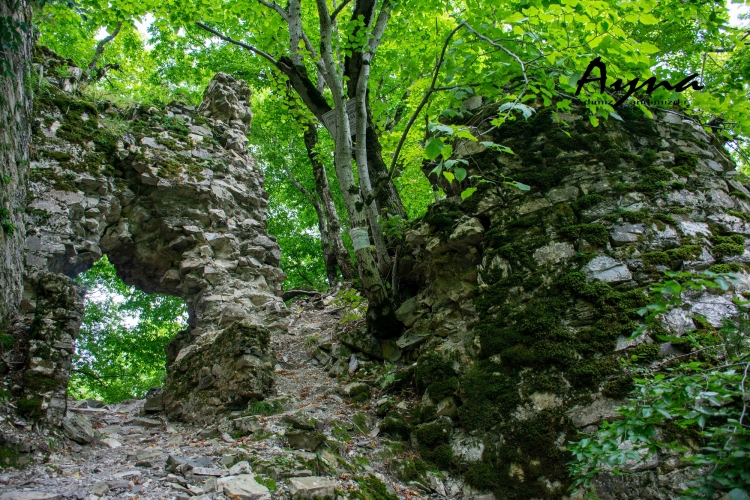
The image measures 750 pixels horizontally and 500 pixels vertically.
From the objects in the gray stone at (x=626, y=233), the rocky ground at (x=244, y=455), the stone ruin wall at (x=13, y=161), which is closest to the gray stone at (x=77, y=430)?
the rocky ground at (x=244, y=455)

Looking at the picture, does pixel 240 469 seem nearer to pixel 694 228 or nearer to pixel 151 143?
pixel 694 228

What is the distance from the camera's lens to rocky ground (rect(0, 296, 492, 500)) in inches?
144

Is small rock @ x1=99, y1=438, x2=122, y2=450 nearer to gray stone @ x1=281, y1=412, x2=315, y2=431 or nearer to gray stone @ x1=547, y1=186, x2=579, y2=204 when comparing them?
gray stone @ x1=281, y1=412, x2=315, y2=431

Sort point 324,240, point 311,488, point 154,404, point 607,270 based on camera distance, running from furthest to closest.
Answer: point 324,240, point 154,404, point 607,270, point 311,488

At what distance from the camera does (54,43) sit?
1464 cm

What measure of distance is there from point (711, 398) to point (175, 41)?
694 inches

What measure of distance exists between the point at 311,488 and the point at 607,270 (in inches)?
146

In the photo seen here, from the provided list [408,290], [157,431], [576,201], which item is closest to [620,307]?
[576,201]

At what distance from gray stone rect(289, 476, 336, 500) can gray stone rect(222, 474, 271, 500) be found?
0.22m

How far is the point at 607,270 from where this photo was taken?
4.91 meters

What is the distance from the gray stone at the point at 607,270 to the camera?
15.8 ft

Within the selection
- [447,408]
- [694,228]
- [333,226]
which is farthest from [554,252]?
[333,226]

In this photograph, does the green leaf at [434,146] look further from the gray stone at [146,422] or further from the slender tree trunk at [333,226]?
the slender tree trunk at [333,226]

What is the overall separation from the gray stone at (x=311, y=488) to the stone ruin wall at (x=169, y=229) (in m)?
2.09
